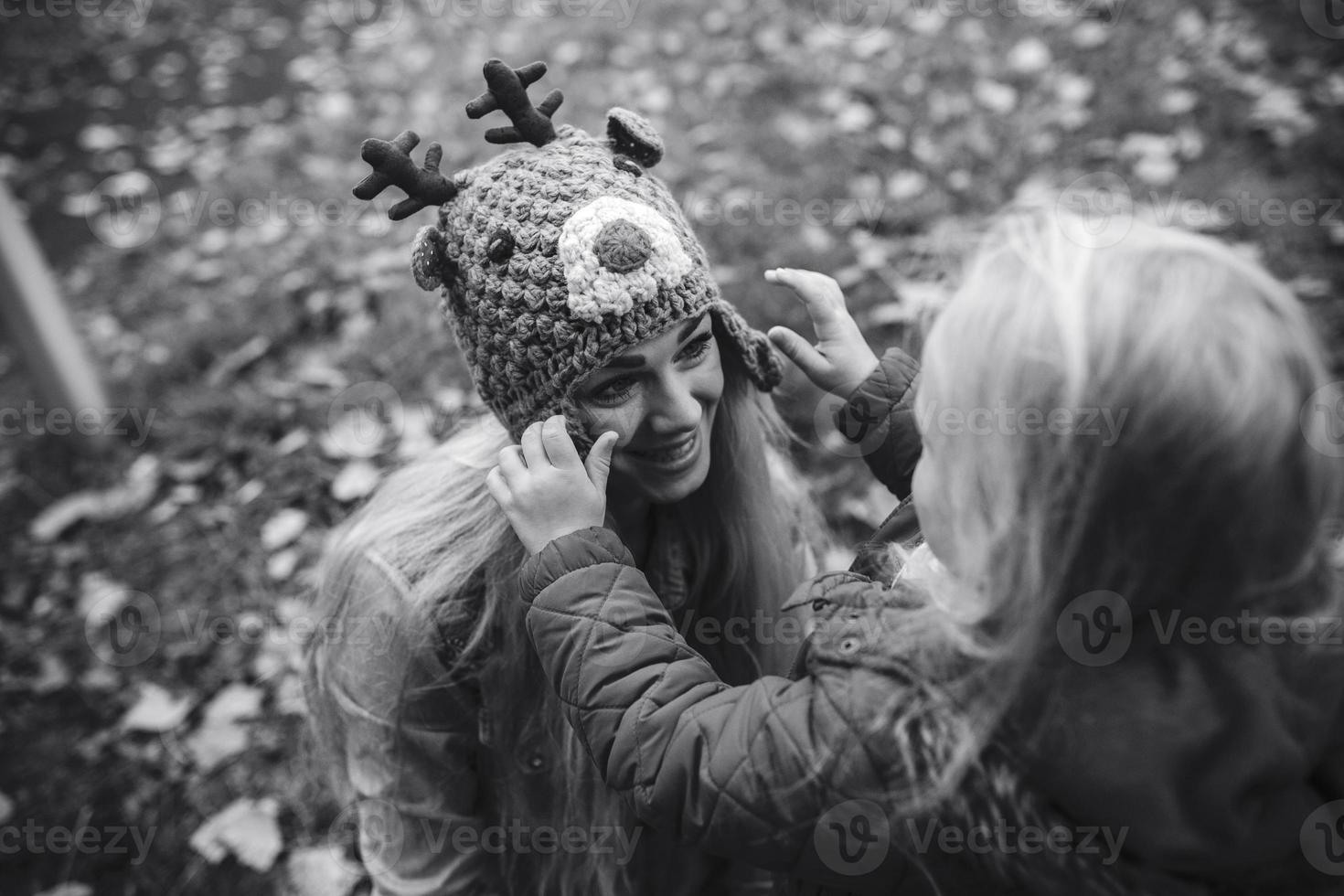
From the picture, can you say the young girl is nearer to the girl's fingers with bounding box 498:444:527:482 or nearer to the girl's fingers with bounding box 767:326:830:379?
the girl's fingers with bounding box 498:444:527:482

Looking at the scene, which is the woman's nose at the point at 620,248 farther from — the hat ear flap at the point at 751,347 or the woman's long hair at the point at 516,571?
the woman's long hair at the point at 516,571

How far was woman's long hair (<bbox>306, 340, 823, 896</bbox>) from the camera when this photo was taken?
1576 millimetres

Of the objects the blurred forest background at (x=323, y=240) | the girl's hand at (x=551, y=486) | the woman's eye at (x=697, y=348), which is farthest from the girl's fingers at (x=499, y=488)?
the blurred forest background at (x=323, y=240)

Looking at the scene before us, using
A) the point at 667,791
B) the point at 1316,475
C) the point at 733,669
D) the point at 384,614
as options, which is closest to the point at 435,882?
the point at 384,614

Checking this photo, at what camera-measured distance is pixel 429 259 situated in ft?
4.47

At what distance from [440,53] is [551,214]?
3.74m

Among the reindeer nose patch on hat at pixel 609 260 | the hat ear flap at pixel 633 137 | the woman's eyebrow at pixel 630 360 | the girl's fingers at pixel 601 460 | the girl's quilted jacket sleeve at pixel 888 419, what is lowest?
the girl's quilted jacket sleeve at pixel 888 419

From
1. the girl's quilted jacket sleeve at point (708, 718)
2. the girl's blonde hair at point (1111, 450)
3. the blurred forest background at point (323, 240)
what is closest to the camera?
the girl's blonde hair at point (1111, 450)

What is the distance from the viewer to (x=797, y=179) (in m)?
3.43

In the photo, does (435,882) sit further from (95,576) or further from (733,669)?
(95,576)

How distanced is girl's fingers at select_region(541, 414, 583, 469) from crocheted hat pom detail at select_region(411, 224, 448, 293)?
29 cm

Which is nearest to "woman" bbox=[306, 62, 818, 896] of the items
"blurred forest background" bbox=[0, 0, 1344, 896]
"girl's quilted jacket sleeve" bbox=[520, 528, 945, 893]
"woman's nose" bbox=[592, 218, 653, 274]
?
"woman's nose" bbox=[592, 218, 653, 274]

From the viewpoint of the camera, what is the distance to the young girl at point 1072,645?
87cm

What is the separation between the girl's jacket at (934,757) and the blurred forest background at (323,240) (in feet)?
4.48
